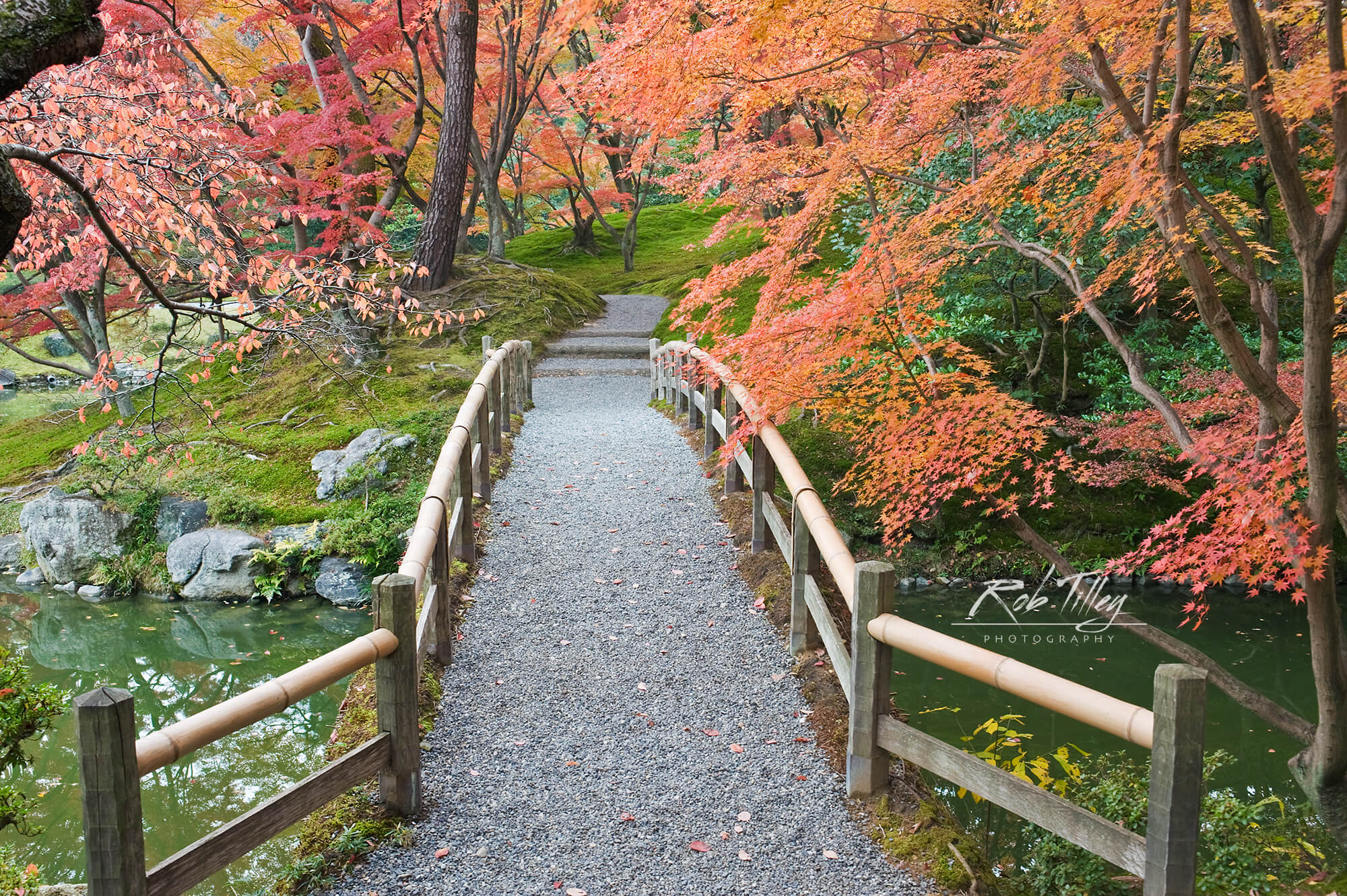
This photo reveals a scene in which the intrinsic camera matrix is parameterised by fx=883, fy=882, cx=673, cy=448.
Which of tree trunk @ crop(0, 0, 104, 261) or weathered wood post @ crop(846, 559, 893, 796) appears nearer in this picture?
tree trunk @ crop(0, 0, 104, 261)

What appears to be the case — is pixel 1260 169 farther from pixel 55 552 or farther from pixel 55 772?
pixel 55 552

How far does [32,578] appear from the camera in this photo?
30.7ft

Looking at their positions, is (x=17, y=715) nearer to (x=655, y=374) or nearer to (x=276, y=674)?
(x=276, y=674)

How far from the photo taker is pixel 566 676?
4.45m

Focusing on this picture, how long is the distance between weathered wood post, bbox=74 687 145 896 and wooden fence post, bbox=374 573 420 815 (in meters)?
0.92

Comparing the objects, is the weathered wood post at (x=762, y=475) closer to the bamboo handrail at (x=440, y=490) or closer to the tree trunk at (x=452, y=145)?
the bamboo handrail at (x=440, y=490)

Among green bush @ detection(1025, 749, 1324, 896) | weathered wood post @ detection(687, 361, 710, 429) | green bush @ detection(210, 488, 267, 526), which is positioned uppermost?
weathered wood post @ detection(687, 361, 710, 429)

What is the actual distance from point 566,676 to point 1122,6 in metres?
4.22

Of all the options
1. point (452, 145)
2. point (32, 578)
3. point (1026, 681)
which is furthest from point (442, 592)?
point (452, 145)

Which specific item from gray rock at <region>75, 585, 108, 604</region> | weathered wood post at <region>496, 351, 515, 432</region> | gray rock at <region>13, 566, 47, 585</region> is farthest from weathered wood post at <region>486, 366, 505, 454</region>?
gray rock at <region>13, 566, 47, 585</region>

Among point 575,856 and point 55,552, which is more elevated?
point 575,856

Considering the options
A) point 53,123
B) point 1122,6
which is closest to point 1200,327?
point 1122,6

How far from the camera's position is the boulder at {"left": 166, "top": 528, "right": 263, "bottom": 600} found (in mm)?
8680

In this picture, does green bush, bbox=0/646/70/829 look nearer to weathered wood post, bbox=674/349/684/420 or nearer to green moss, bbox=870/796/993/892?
green moss, bbox=870/796/993/892
